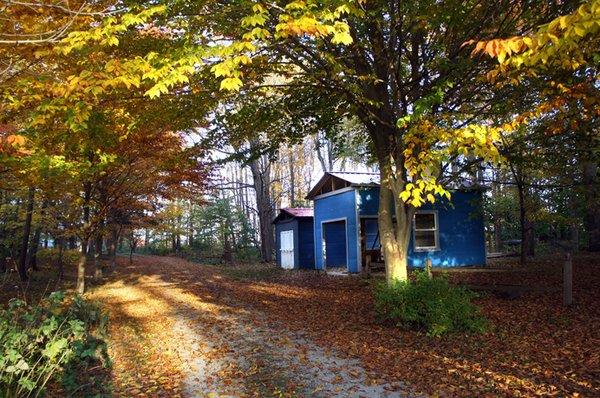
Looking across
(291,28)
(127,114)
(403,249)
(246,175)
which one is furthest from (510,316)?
(246,175)

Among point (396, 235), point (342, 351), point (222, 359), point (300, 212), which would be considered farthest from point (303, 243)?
point (222, 359)

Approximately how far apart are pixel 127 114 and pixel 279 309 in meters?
5.66

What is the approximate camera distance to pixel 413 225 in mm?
18891

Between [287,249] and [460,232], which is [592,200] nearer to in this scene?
A: [460,232]

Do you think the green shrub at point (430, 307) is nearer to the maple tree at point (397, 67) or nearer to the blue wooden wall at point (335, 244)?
the maple tree at point (397, 67)

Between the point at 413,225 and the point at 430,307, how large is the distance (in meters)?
11.4

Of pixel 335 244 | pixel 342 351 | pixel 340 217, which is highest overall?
pixel 340 217

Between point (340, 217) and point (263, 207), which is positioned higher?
point (263, 207)

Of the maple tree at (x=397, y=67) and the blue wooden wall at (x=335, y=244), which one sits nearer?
the maple tree at (x=397, y=67)

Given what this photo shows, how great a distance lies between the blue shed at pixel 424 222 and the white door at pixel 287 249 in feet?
14.9

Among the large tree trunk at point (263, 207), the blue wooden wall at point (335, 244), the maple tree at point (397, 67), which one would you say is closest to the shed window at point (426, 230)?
the blue wooden wall at point (335, 244)

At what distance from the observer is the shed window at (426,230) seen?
1908 centimetres

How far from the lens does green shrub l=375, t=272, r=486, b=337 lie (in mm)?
7695

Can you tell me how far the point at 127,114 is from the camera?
10.5 meters
